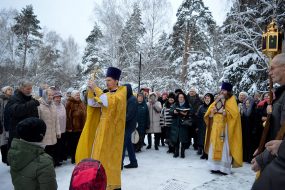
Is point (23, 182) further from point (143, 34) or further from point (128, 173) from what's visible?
point (143, 34)

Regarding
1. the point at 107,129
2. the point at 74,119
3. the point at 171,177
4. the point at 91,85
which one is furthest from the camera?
the point at 74,119

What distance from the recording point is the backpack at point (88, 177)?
5.67ft

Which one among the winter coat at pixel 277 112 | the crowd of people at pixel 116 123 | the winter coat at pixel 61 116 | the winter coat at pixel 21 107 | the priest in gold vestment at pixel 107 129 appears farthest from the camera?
the winter coat at pixel 61 116

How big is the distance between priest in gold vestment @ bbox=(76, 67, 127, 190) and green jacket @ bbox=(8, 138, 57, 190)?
2.06 meters

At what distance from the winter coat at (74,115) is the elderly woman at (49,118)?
0.82 metres

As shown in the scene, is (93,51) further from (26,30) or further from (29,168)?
(29,168)

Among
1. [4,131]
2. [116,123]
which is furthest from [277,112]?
[4,131]

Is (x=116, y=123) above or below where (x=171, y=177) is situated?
above

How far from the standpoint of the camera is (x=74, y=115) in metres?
7.94

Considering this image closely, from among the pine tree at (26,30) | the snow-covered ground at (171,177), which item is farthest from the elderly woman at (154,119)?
the pine tree at (26,30)

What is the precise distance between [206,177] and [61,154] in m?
3.63

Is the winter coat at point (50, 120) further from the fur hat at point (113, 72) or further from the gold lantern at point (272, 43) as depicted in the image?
the gold lantern at point (272, 43)

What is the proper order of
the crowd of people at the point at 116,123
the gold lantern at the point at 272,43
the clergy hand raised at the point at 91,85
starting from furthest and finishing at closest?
the clergy hand raised at the point at 91,85, the gold lantern at the point at 272,43, the crowd of people at the point at 116,123

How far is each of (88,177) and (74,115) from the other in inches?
250
